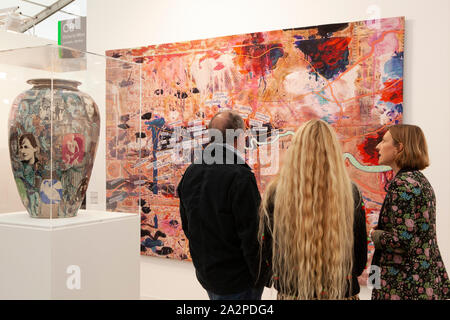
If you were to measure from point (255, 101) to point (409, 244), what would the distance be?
1871mm

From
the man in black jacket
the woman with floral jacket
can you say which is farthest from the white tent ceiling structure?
the woman with floral jacket

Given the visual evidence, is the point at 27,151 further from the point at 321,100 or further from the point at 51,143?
the point at 321,100

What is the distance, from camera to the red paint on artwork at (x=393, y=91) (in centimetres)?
317

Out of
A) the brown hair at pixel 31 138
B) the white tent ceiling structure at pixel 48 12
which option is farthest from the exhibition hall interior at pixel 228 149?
the white tent ceiling structure at pixel 48 12

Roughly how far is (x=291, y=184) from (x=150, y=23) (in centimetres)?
299

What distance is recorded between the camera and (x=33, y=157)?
2352 mm

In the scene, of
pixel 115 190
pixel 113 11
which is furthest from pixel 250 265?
A: pixel 113 11

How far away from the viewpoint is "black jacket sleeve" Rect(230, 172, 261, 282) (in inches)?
81.6

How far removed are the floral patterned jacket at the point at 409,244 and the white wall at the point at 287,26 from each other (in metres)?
1.00

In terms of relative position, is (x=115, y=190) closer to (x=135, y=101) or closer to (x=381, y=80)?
(x=135, y=101)

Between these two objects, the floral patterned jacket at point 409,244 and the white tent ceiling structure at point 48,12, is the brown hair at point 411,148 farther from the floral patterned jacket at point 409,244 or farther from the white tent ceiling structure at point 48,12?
the white tent ceiling structure at point 48,12

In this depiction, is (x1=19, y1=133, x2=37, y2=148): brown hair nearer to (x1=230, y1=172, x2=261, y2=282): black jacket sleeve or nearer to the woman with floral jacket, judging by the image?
(x1=230, y1=172, x2=261, y2=282): black jacket sleeve

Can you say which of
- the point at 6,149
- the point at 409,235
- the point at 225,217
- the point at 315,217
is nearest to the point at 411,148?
the point at 409,235

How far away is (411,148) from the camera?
2266mm
